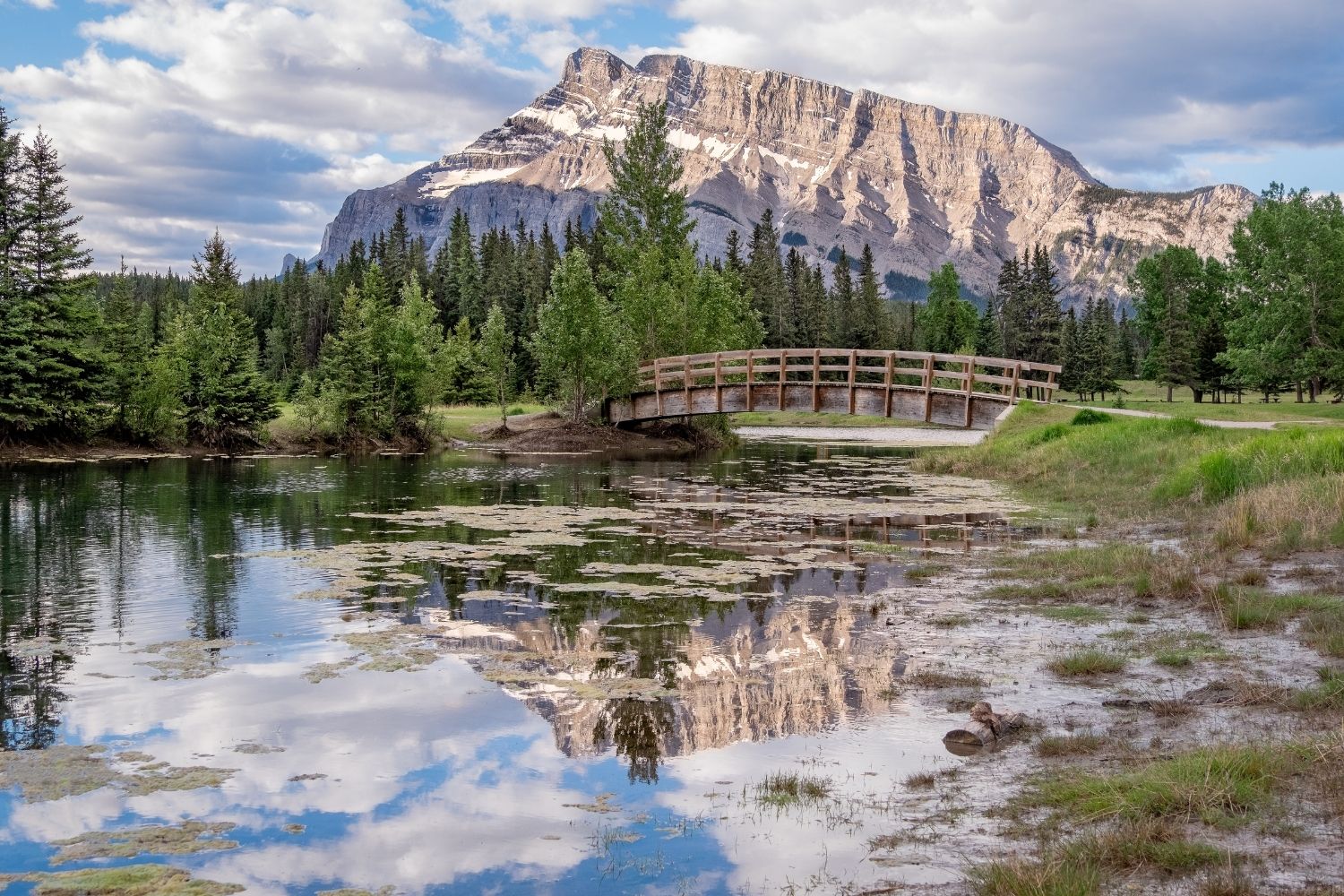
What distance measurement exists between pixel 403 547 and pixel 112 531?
5.98 meters

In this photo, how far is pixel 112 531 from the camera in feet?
64.6

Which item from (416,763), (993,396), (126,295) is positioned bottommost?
(416,763)

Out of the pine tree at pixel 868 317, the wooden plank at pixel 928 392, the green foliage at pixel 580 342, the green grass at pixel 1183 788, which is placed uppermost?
the pine tree at pixel 868 317

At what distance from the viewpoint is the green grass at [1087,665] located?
31.2 feet

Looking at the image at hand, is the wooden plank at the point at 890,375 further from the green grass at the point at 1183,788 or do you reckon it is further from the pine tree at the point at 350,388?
the green grass at the point at 1183,788

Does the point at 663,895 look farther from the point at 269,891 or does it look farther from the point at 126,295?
the point at 126,295

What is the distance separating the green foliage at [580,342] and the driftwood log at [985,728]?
40525mm

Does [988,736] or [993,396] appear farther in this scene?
[993,396]

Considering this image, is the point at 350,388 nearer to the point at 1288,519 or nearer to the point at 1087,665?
the point at 1288,519

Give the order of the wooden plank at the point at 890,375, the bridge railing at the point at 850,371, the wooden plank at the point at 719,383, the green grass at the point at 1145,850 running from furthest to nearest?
the wooden plank at the point at 719,383
the wooden plank at the point at 890,375
the bridge railing at the point at 850,371
the green grass at the point at 1145,850

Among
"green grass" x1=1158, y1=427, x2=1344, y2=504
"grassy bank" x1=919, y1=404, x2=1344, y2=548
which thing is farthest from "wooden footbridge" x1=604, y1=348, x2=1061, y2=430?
"green grass" x1=1158, y1=427, x2=1344, y2=504

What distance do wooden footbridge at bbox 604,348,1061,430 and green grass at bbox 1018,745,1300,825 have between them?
28942 millimetres

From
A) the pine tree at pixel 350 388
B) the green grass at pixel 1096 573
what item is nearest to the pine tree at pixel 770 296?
the pine tree at pixel 350 388

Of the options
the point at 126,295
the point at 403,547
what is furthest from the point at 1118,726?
the point at 126,295
